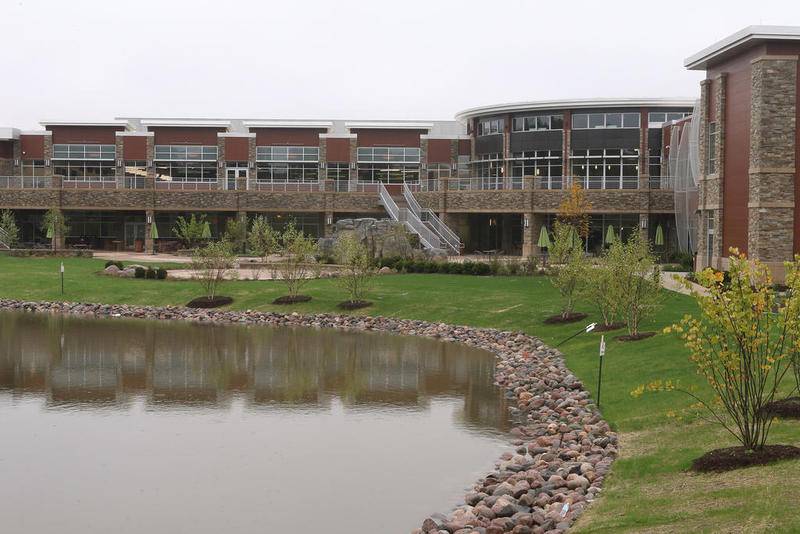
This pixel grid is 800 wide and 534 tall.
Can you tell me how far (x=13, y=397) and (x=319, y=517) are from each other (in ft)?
38.3

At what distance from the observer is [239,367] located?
2745 cm

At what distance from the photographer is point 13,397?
22.8 meters

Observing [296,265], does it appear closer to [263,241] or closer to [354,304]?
[354,304]

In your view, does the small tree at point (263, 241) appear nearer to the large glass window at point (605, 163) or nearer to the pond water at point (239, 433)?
the pond water at point (239, 433)

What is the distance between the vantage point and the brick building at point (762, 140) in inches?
1441

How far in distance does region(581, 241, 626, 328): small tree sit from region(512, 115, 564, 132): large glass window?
35.9 meters

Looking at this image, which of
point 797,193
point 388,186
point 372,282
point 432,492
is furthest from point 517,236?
point 432,492

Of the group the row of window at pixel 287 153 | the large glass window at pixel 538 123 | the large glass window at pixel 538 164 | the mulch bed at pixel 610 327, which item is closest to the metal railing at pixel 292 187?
the row of window at pixel 287 153

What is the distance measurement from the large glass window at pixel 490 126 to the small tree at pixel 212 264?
102 ft

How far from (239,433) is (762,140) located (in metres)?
25.7

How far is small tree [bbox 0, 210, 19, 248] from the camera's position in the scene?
204 ft

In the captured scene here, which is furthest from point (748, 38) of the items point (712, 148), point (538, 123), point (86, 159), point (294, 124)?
point (86, 159)

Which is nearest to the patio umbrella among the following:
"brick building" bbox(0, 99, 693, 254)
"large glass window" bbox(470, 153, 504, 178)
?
"brick building" bbox(0, 99, 693, 254)

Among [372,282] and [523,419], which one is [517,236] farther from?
[523,419]
